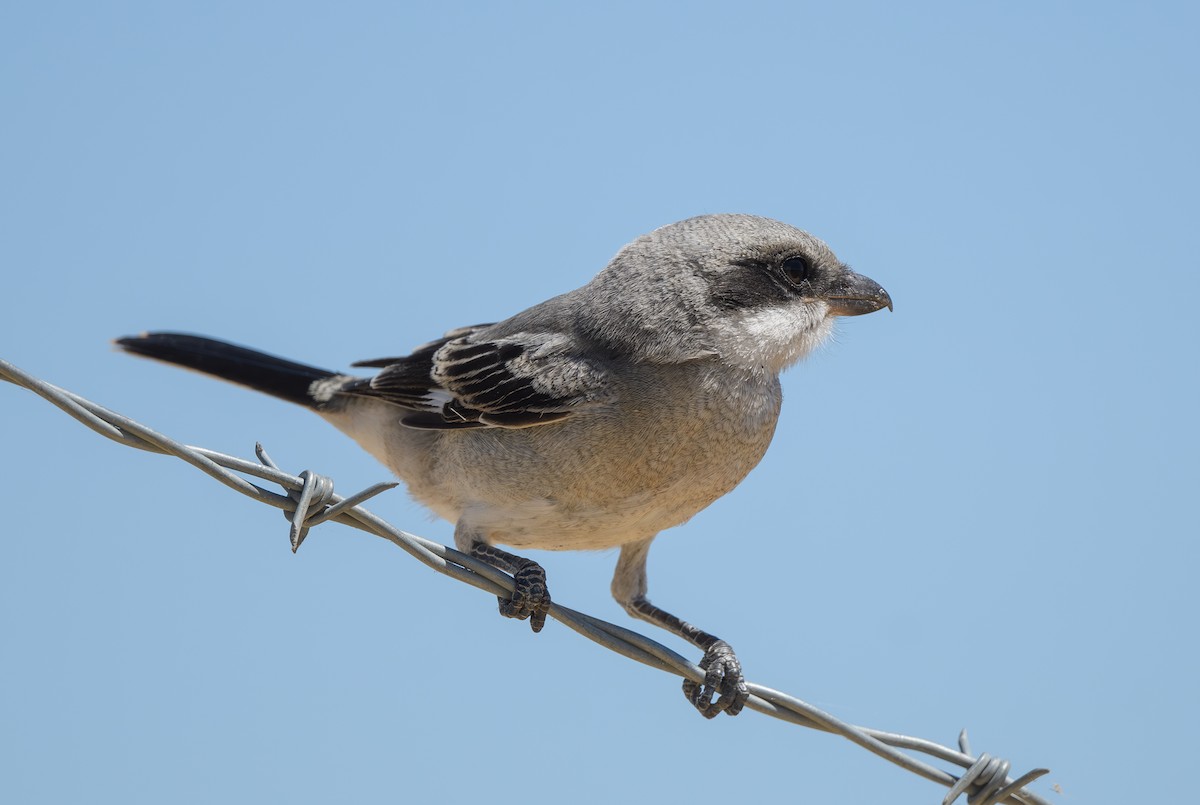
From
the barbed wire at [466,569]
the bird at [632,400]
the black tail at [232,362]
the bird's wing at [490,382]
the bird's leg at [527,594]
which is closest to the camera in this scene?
the barbed wire at [466,569]

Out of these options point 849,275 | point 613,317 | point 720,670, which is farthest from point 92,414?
point 849,275

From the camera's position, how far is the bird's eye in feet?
17.1

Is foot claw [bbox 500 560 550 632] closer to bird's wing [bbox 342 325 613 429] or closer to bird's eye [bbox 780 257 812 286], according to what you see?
bird's wing [bbox 342 325 613 429]

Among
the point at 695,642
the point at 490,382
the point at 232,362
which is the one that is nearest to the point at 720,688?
the point at 695,642

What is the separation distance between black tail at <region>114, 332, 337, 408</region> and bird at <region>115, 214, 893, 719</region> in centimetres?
103

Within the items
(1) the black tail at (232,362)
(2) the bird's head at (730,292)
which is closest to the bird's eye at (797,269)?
(2) the bird's head at (730,292)

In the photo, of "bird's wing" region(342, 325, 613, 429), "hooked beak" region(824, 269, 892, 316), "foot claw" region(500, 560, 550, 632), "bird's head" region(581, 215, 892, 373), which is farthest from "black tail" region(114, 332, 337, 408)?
"hooked beak" region(824, 269, 892, 316)

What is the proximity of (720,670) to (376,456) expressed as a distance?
2.29 meters

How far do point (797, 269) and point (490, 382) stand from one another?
1512 millimetres

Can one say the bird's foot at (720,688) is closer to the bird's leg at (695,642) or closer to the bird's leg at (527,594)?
the bird's leg at (695,642)

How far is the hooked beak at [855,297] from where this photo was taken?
528 cm

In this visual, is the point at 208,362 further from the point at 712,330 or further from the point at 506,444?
the point at 712,330

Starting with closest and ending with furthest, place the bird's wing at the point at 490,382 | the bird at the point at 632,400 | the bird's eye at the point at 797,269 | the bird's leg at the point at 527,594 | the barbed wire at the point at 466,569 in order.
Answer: the barbed wire at the point at 466,569, the bird's leg at the point at 527,594, the bird at the point at 632,400, the bird's wing at the point at 490,382, the bird's eye at the point at 797,269

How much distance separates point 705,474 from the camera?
4.83m
